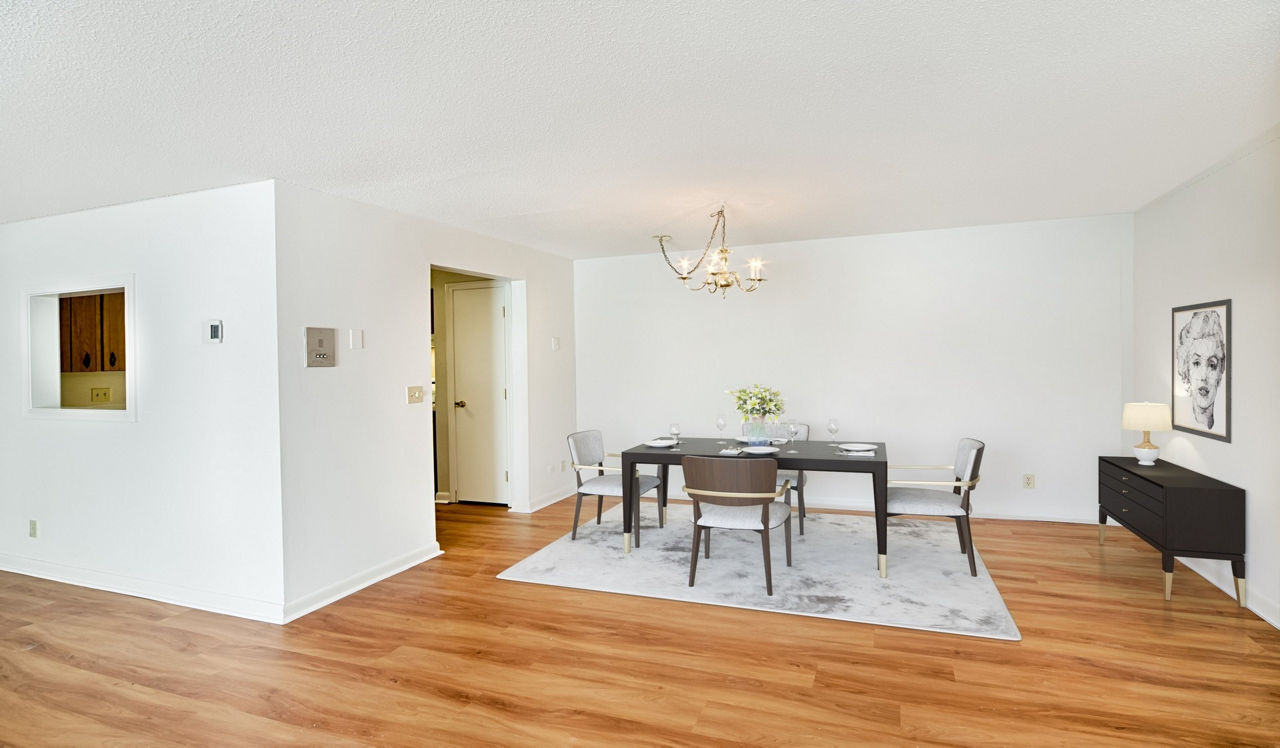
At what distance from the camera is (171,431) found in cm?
392

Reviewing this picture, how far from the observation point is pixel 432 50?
2178 millimetres

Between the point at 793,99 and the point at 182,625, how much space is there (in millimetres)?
4044

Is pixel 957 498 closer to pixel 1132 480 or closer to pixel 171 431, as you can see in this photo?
pixel 1132 480

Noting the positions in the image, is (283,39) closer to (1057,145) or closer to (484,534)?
(1057,145)

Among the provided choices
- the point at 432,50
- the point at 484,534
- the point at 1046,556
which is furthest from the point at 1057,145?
the point at 484,534

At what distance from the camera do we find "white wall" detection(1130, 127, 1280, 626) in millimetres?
3289

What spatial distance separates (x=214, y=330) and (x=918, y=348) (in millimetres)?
5238

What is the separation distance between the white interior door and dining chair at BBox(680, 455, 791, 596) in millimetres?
2709

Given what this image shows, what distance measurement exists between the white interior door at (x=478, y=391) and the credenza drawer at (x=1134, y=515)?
4.78 meters

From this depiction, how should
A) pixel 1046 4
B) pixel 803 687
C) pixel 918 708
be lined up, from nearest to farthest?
pixel 1046 4 < pixel 918 708 < pixel 803 687

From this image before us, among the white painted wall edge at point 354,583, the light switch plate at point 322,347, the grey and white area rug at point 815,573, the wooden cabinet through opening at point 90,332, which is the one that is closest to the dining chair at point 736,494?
the grey and white area rug at point 815,573

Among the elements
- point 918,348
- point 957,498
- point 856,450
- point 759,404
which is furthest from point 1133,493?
point 759,404

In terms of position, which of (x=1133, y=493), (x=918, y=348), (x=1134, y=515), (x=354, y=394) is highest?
(x=918, y=348)

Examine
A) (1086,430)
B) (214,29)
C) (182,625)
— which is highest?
(214,29)
